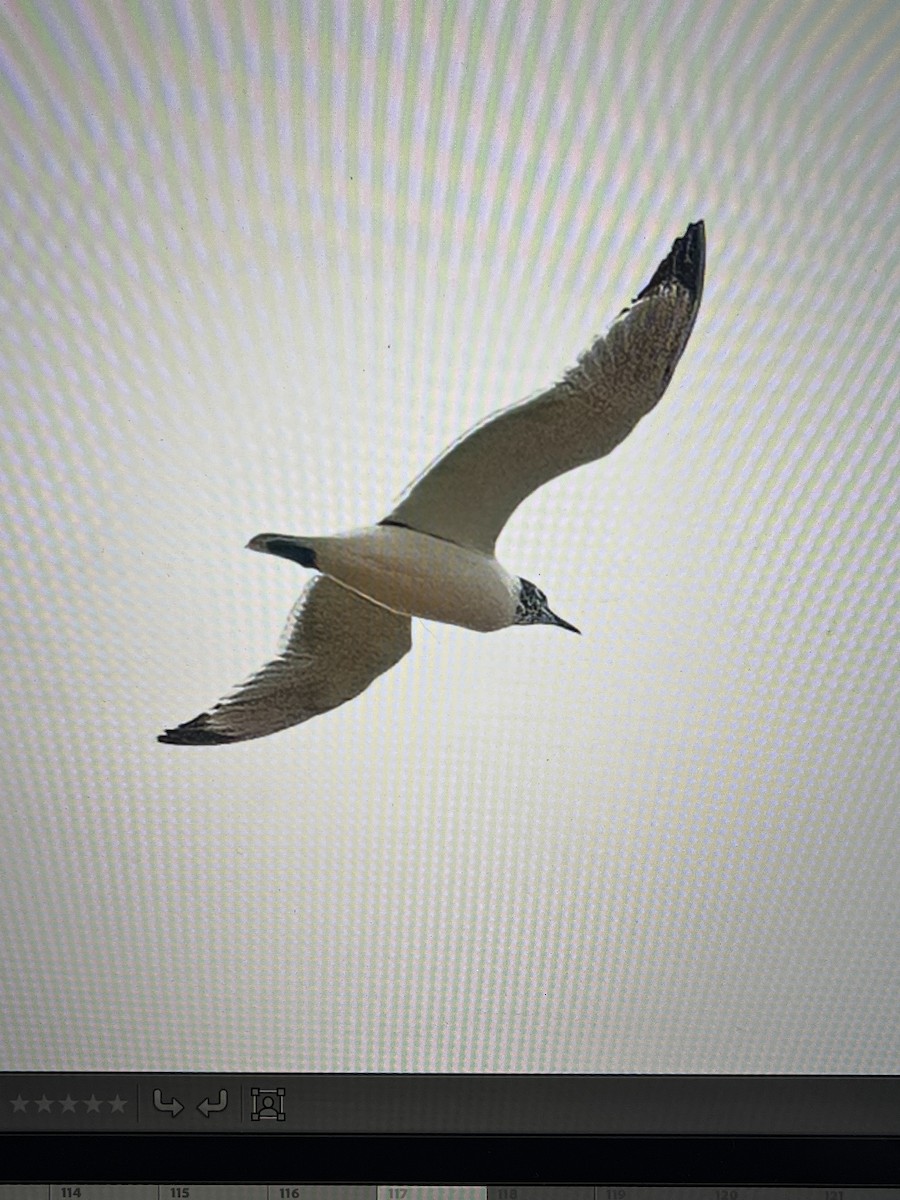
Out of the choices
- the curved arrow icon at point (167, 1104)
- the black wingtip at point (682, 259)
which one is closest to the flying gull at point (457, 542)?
the black wingtip at point (682, 259)

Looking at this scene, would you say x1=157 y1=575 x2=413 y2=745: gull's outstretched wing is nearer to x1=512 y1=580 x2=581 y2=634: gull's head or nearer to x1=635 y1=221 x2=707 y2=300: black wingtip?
x1=512 y1=580 x2=581 y2=634: gull's head

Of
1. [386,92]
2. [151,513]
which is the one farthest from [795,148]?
[151,513]

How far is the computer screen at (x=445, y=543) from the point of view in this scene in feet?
1.25

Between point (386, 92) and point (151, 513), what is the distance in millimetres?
186

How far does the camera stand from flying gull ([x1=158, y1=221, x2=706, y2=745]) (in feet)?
1.31

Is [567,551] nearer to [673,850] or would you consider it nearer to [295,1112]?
[673,850]

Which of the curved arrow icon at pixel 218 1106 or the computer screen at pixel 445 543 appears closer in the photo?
the computer screen at pixel 445 543

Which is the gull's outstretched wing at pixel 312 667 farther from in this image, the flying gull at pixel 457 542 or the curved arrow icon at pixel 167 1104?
the curved arrow icon at pixel 167 1104

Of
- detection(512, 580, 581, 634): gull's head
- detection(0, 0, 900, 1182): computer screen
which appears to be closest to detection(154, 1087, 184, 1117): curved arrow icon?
detection(0, 0, 900, 1182): computer screen

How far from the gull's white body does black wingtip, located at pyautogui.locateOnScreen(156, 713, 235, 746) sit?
90 millimetres

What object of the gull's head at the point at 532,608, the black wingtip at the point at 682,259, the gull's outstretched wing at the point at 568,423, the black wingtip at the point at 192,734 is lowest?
the black wingtip at the point at 192,734

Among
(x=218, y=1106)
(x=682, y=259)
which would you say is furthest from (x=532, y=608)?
(x=218, y=1106)

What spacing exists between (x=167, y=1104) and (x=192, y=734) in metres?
0.18

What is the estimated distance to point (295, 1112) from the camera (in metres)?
0.48
